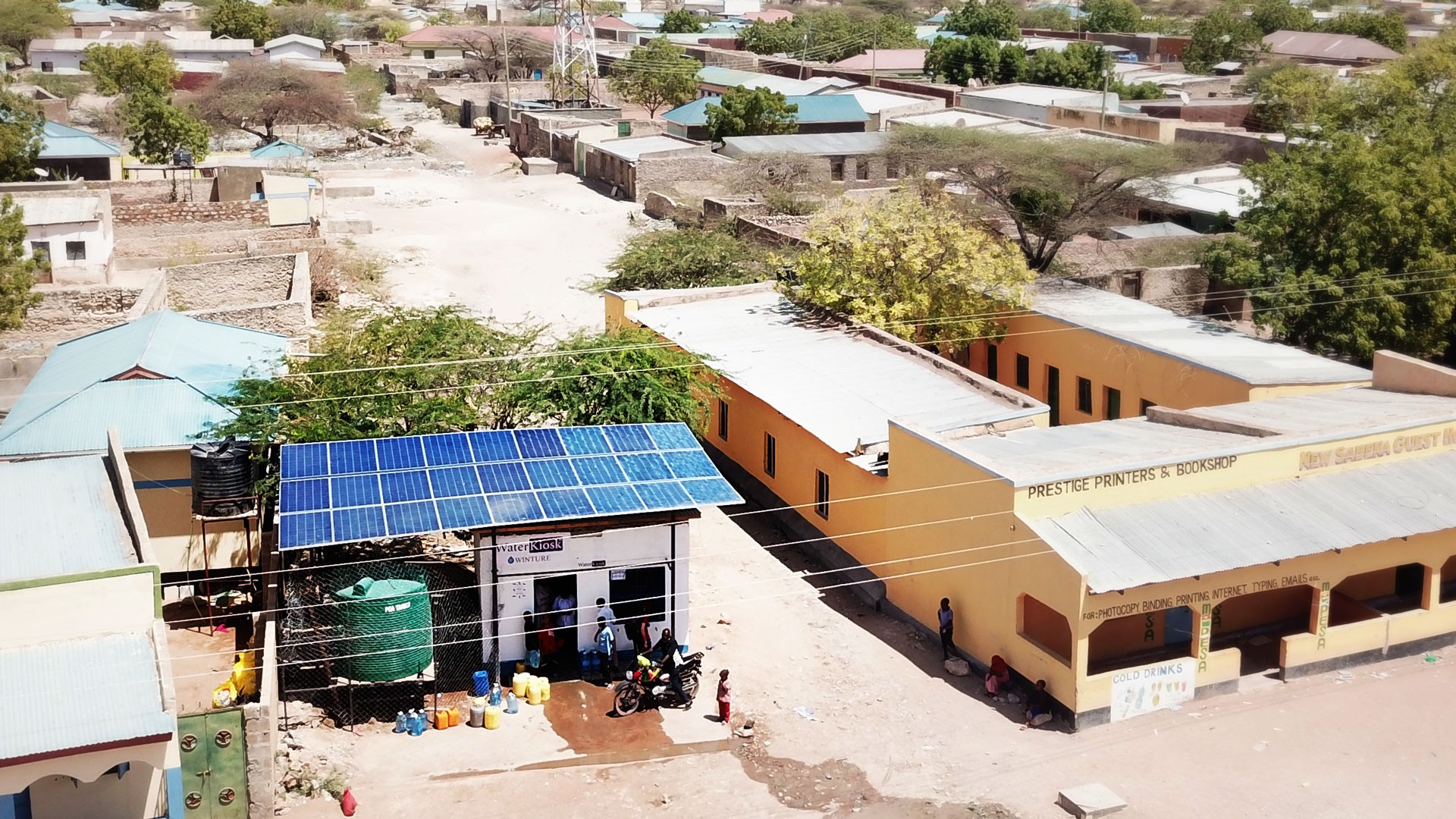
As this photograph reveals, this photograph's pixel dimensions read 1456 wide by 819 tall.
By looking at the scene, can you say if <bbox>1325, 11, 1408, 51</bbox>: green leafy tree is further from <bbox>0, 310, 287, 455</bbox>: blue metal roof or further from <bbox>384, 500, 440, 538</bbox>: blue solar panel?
<bbox>384, 500, 440, 538</bbox>: blue solar panel

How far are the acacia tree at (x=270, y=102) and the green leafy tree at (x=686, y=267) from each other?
105ft

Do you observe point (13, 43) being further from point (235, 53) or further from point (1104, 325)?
point (1104, 325)

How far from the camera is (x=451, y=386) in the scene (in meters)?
21.3

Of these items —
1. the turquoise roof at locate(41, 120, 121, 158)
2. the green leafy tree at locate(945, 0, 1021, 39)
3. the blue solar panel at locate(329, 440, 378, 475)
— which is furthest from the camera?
the green leafy tree at locate(945, 0, 1021, 39)

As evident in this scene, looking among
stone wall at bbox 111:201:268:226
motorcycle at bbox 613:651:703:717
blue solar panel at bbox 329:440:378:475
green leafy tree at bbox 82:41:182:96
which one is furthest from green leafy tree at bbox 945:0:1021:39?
motorcycle at bbox 613:651:703:717

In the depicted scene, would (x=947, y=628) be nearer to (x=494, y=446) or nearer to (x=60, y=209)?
(x=494, y=446)

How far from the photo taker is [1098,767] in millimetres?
15781

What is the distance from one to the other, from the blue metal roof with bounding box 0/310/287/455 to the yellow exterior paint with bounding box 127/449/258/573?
13.0 inches

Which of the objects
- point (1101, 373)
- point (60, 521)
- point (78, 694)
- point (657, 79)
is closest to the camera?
point (78, 694)

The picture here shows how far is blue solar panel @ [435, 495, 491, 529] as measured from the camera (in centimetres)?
1633

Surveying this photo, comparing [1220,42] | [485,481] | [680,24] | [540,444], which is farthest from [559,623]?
[680,24]

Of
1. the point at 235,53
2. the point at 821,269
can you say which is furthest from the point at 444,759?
the point at 235,53

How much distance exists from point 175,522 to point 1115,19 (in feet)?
335

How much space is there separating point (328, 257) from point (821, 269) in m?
14.7
